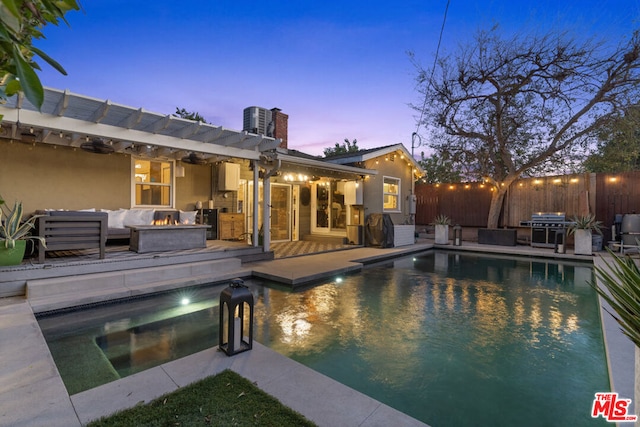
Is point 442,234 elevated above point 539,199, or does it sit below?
below

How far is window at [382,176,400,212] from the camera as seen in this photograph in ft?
38.6

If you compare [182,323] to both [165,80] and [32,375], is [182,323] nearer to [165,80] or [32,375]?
[32,375]

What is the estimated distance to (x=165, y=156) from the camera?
294 inches

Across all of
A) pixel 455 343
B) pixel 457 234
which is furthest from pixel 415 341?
pixel 457 234

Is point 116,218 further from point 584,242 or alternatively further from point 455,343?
point 584,242

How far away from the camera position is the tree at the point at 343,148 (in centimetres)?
2735

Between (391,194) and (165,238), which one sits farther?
(391,194)

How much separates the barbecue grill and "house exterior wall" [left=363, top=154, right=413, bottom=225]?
174 inches

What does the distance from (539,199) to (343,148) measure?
61.3 ft

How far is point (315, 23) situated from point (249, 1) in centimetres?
200

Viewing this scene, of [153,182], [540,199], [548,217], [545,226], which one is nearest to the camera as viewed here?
[153,182]

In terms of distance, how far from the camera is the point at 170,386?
87.1 inches

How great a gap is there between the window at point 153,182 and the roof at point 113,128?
0.55 metres

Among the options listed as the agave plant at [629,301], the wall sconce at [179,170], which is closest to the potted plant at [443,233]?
the wall sconce at [179,170]
